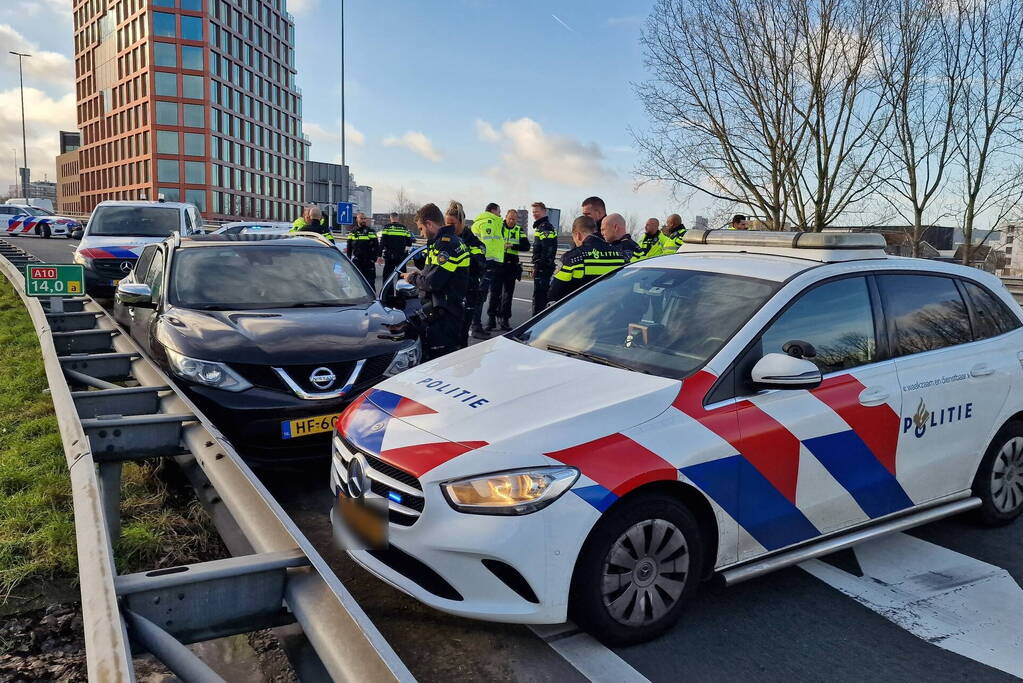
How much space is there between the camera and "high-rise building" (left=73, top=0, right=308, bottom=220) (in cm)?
7312

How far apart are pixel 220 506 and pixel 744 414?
2122mm

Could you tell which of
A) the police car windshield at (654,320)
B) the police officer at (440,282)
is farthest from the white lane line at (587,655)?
the police officer at (440,282)

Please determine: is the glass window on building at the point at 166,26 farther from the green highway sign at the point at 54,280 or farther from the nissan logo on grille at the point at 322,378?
the nissan logo on grille at the point at 322,378

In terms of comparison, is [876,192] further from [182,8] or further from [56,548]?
[182,8]

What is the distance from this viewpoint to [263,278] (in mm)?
6379

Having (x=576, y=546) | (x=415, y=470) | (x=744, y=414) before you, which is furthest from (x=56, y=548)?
(x=744, y=414)

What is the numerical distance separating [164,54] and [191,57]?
7.53ft

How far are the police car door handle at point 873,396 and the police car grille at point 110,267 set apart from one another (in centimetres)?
1101

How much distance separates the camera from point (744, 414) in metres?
3.33

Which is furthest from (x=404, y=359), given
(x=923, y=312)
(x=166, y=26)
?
(x=166, y=26)

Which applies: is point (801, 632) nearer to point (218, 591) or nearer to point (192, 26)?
point (218, 591)

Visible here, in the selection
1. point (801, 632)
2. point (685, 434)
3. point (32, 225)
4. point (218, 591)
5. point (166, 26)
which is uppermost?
point (166, 26)

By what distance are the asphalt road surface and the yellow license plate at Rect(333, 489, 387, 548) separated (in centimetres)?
39

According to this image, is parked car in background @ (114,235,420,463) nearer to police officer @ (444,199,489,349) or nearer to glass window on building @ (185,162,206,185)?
police officer @ (444,199,489,349)
